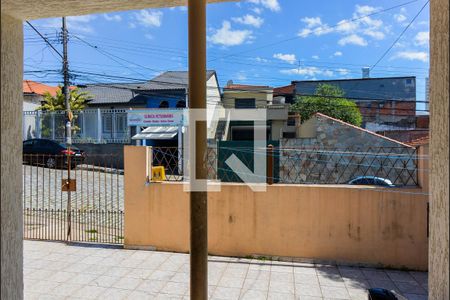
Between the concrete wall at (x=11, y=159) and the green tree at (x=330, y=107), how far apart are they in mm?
16791

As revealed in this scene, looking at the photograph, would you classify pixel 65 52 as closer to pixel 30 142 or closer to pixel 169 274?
pixel 30 142

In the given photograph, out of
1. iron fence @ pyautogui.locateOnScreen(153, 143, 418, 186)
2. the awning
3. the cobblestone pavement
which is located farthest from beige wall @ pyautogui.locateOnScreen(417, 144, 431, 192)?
the awning

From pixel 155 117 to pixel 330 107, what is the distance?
10353 millimetres

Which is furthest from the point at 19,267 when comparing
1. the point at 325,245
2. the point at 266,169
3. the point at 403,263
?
the point at 403,263

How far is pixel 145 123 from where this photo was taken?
15203mm

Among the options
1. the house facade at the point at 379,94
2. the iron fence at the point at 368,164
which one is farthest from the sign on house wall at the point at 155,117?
the house facade at the point at 379,94

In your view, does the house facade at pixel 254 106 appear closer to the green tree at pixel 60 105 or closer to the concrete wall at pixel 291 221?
the green tree at pixel 60 105

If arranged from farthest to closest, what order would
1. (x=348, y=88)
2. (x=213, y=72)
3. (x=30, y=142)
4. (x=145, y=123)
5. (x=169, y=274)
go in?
(x=348, y=88), (x=213, y=72), (x=145, y=123), (x=30, y=142), (x=169, y=274)

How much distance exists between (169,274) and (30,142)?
12.2 metres

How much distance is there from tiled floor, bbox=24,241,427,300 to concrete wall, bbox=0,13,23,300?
8.87 feet

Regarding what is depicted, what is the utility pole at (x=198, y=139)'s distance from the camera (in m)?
1.59

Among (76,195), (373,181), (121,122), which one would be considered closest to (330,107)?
(121,122)

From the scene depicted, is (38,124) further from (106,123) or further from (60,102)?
(106,123)

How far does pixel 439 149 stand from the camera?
113 cm
